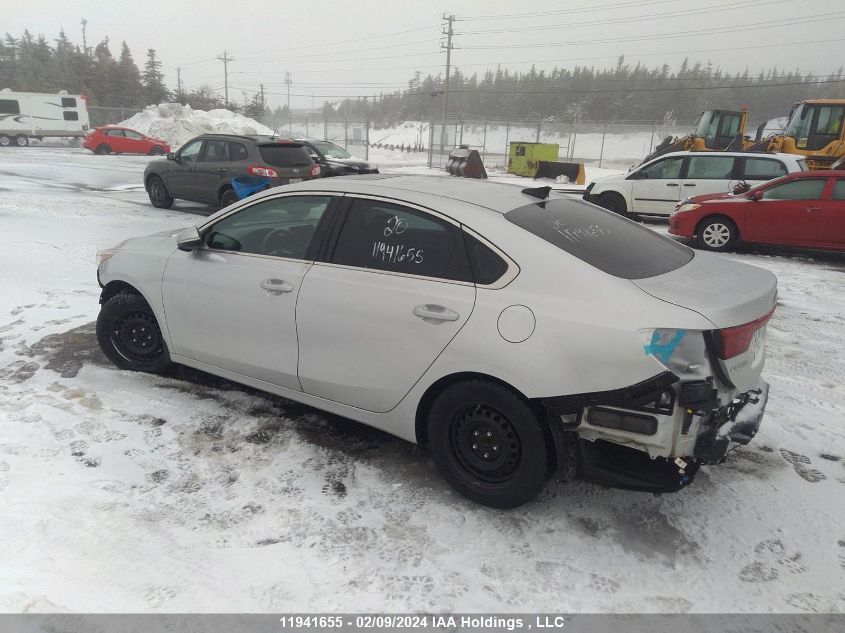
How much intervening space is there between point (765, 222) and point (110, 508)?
33.0ft

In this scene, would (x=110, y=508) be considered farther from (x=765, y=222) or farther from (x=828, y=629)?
(x=765, y=222)

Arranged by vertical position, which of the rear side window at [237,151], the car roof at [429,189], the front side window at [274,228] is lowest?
the front side window at [274,228]

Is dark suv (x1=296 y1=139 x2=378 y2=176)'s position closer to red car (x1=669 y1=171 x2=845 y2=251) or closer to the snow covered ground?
red car (x1=669 y1=171 x2=845 y2=251)

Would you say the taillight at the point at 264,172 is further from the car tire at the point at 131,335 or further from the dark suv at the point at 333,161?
the car tire at the point at 131,335

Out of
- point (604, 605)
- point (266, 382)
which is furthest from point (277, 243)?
point (604, 605)

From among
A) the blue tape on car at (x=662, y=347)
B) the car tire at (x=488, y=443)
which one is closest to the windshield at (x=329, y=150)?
the car tire at (x=488, y=443)

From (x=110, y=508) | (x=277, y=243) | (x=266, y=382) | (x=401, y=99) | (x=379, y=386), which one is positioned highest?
(x=401, y=99)

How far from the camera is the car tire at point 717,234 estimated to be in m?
9.74

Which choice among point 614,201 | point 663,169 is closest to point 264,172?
point 614,201

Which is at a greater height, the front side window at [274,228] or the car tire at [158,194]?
the front side window at [274,228]

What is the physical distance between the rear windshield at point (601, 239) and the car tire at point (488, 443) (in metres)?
0.81

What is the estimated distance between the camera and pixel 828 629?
7.41 feet

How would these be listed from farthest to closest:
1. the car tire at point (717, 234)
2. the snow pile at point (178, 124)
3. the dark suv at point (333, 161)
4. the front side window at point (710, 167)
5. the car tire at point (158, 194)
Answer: the snow pile at point (178, 124) → the dark suv at point (333, 161) → the car tire at point (158, 194) → the front side window at point (710, 167) → the car tire at point (717, 234)


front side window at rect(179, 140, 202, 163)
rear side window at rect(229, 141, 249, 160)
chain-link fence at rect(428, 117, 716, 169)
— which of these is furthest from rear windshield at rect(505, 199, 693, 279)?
chain-link fence at rect(428, 117, 716, 169)
